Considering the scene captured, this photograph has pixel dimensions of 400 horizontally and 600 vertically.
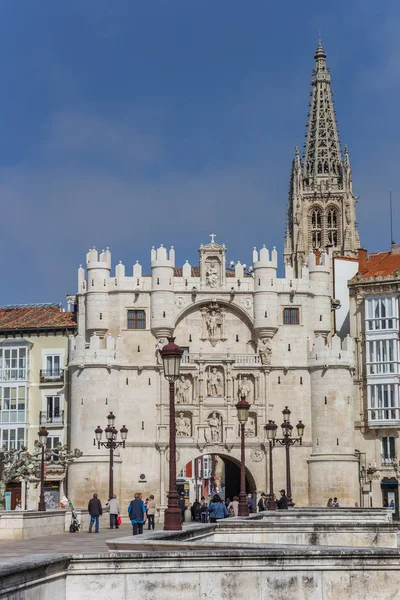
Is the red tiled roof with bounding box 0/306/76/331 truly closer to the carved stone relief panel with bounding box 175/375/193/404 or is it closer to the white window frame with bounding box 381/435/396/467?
the carved stone relief panel with bounding box 175/375/193/404

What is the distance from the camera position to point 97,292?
235 feet

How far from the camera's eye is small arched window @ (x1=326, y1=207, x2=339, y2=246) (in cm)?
12400

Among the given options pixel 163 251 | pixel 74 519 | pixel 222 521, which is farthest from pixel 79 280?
pixel 222 521

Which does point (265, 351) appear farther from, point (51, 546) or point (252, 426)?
point (51, 546)

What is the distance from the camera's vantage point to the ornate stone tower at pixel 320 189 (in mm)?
123688

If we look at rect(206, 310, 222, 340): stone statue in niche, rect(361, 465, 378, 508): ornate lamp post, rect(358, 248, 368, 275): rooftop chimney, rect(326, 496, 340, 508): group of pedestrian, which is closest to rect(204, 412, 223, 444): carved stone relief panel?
rect(206, 310, 222, 340): stone statue in niche

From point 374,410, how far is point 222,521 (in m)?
52.7

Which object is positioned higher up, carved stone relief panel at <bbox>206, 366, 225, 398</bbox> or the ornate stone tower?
the ornate stone tower

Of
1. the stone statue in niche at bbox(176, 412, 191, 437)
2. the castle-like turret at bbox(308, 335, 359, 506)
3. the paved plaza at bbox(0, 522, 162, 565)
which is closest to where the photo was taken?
the paved plaza at bbox(0, 522, 162, 565)

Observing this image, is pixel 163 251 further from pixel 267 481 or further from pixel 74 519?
pixel 74 519

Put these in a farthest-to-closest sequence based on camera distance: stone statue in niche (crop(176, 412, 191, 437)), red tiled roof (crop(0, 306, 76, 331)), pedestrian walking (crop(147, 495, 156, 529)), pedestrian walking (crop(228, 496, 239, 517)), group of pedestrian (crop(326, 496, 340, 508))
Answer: red tiled roof (crop(0, 306, 76, 331)) < stone statue in niche (crop(176, 412, 191, 437)) < group of pedestrian (crop(326, 496, 340, 508)) < pedestrian walking (crop(147, 495, 156, 529)) < pedestrian walking (crop(228, 496, 239, 517))

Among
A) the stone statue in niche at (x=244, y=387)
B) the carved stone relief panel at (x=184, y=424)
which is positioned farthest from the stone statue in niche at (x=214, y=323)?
the carved stone relief panel at (x=184, y=424)

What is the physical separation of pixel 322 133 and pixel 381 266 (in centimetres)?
4997

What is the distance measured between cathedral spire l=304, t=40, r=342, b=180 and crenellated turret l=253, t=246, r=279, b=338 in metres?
55.5
